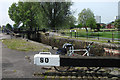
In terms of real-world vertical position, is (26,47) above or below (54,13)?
below

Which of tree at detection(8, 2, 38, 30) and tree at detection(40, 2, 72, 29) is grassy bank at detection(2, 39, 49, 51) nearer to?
tree at detection(40, 2, 72, 29)

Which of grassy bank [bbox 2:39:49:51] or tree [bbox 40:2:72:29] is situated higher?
tree [bbox 40:2:72:29]

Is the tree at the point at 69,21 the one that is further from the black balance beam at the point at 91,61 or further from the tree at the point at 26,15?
the black balance beam at the point at 91,61

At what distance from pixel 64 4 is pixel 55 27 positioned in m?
6.47

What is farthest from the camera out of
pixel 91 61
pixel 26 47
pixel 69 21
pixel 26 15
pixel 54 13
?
pixel 26 15

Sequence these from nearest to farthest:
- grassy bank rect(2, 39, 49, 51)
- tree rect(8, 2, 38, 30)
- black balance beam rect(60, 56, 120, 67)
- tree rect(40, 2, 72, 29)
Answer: black balance beam rect(60, 56, 120, 67) < grassy bank rect(2, 39, 49, 51) < tree rect(40, 2, 72, 29) < tree rect(8, 2, 38, 30)

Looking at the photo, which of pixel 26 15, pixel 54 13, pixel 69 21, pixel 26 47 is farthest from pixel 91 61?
pixel 26 15

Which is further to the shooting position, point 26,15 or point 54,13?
point 26,15

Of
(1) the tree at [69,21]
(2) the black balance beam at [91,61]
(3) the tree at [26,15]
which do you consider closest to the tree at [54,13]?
(1) the tree at [69,21]

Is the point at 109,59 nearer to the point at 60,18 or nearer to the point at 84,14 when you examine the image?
the point at 60,18

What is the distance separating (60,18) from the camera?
111 feet

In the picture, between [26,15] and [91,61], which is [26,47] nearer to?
[91,61]

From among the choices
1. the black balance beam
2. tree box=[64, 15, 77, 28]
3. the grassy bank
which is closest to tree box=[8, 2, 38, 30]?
tree box=[64, 15, 77, 28]

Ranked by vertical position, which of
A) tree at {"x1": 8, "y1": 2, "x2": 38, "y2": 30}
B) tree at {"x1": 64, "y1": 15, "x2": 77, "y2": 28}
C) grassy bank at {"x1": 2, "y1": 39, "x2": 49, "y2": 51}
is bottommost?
grassy bank at {"x1": 2, "y1": 39, "x2": 49, "y2": 51}
